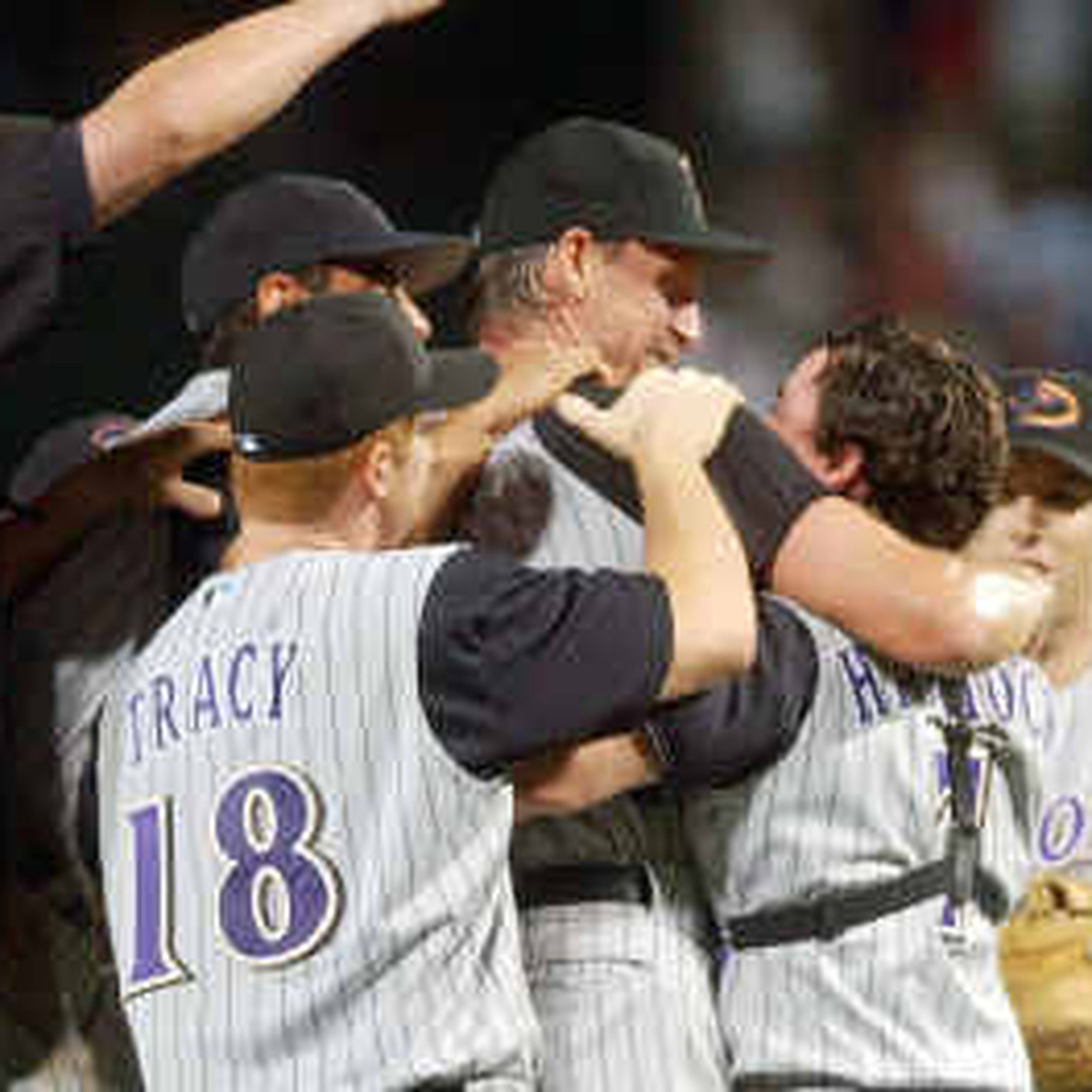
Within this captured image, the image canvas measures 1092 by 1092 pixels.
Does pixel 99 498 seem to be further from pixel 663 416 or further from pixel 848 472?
pixel 848 472

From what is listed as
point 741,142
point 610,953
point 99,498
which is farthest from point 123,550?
point 741,142

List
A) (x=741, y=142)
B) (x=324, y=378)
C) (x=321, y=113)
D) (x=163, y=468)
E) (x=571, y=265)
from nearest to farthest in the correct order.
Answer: (x=324, y=378) → (x=163, y=468) → (x=571, y=265) → (x=321, y=113) → (x=741, y=142)

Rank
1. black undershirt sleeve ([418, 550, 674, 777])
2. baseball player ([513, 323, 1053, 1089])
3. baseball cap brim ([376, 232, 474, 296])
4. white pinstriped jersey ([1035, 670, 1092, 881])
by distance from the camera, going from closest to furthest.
A: black undershirt sleeve ([418, 550, 674, 777]), baseball player ([513, 323, 1053, 1089]), baseball cap brim ([376, 232, 474, 296]), white pinstriped jersey ([1035, 670, 1092, 881])

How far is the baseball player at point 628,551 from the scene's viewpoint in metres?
1.77

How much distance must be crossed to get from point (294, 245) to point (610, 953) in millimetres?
828

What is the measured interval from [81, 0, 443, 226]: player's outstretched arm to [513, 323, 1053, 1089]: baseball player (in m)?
0.60

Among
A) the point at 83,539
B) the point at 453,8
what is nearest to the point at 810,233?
the point at 453,8

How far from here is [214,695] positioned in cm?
168

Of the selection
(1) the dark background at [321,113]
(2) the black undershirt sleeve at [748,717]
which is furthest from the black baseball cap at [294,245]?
(1) the dark background at [321,113]

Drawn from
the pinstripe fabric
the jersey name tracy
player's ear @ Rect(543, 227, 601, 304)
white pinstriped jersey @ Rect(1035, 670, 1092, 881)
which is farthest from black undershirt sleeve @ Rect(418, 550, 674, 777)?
white pinstriped jersey @ Rect(1035, 670, 1092, 881)

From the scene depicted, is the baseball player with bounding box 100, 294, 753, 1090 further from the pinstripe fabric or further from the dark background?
the dark background

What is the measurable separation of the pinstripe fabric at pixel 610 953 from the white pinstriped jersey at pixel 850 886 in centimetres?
5

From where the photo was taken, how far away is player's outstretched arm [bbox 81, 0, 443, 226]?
1.63 meters

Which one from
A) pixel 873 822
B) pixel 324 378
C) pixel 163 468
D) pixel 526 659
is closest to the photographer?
pixel 526 659
